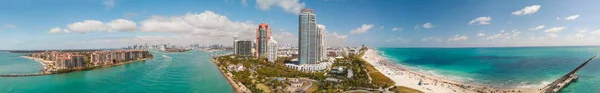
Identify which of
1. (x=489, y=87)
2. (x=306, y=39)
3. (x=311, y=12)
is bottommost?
(x=489, y=87)

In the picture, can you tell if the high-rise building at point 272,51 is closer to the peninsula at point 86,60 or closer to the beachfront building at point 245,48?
the beachfront building at point 245,48

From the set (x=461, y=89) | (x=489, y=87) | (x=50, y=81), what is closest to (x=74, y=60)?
(x=50, y=81)

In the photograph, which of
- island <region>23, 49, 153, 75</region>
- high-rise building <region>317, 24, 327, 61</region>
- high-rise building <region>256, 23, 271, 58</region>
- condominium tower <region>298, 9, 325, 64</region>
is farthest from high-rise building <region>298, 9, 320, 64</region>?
island <region>23, 49, 153, 75</region>

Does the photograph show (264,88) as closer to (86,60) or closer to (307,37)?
(307,37)

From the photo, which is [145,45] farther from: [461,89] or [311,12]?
[461,89]

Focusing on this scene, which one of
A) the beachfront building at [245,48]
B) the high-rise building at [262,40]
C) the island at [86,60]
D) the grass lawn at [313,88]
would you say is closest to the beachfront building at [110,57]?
the island at [86,60]

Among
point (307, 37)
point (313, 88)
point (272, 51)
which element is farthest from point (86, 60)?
point (313, 88)

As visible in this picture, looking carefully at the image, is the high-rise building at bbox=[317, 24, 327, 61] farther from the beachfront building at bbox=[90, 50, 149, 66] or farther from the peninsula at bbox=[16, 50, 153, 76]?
the beachfront building at bbox=[90, 50, 149, 66]
